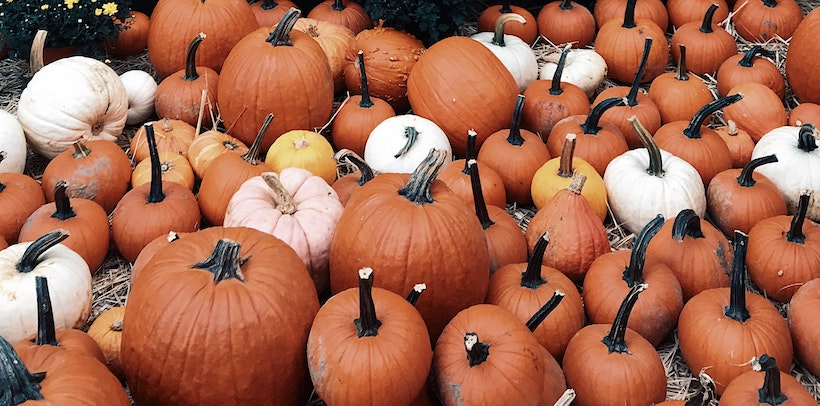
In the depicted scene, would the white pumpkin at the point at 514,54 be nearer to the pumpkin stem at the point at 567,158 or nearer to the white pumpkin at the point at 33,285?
the pumpkin stem at the point at 567,158

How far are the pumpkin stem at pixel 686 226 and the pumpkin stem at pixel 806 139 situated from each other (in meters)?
1.08

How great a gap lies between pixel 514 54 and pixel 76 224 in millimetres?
3035

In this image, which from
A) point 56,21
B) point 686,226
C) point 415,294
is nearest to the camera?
point 415,294

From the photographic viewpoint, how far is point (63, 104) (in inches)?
173

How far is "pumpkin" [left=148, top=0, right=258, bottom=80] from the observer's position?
5.15 meters

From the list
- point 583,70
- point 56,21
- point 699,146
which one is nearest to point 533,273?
point 699,146

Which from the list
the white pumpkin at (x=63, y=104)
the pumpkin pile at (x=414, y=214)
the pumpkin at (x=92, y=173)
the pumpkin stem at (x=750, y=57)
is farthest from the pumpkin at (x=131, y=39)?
the pumpkin stem at (x=750, y=57)

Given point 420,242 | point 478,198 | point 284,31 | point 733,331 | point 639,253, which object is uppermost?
point 284,31

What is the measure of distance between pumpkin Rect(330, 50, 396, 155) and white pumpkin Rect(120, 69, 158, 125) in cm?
122

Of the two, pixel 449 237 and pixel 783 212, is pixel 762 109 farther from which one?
pixel 449 237

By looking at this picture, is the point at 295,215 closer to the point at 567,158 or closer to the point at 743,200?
the point at 567,158

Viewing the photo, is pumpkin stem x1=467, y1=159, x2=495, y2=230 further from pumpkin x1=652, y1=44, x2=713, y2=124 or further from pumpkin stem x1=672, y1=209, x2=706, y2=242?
pumpkin x1=652, y1=44, x2=713, y2=124

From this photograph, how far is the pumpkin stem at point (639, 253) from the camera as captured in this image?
333 cm

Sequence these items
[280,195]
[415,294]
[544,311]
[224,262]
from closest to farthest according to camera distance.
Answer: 1. [224,262]
2. [415,294]
3. [544,311]
4. [280,195]
